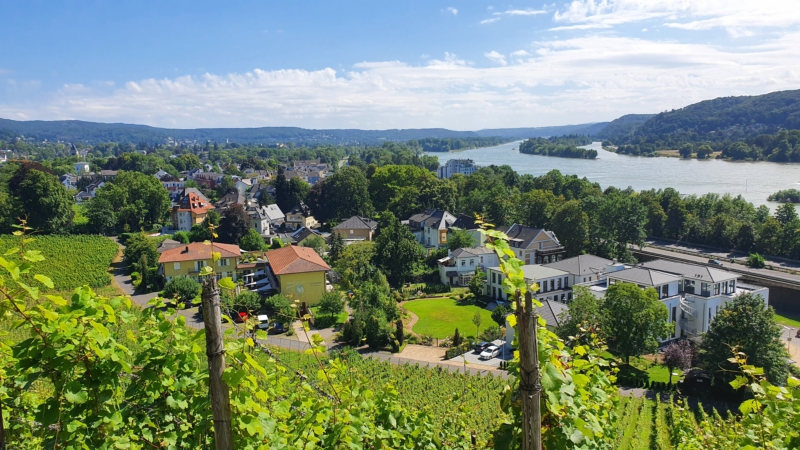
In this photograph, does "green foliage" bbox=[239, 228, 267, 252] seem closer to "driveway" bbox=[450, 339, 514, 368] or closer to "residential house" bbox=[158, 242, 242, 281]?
"residential house" bbox=[158, 242, 242, 281]

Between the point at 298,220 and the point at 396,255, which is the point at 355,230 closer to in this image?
the point at 298,220

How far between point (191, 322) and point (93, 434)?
666 inches

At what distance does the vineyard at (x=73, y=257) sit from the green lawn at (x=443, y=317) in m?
14.9

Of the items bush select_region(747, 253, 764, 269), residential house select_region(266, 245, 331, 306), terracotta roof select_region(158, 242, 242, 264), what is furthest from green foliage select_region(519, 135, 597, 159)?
terracotta roof select_region(158, 242, 242, 264)

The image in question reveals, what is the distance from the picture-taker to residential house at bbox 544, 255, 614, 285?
2323 centimetres

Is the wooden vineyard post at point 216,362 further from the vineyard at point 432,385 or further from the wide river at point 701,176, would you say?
the wide river at point 701,176

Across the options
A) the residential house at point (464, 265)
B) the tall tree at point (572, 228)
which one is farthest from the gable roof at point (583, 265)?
the tall tree at point (572, 228)

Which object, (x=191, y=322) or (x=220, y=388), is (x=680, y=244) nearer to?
(x=191, y=322)

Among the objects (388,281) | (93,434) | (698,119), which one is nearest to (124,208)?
(388,281)

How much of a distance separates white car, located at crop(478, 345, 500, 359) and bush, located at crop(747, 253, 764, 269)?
18241 mm

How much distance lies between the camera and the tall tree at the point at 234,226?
3075cm

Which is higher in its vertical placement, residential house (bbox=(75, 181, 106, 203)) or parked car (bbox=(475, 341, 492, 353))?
residential house (bbox=(75, 181, 106, 203))

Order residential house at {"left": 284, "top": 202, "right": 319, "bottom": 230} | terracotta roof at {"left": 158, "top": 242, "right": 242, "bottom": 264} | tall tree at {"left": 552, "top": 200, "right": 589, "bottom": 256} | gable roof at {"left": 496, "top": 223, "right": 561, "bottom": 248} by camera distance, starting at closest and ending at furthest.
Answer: terracotta roof at {"left": 158, "top": 242, "right": 242, "bottom": 264}
gable roof at {"left": 496, "top": 223, "right": 561, "bottom": 248}
tall tree at {"left": 552, "top": 200, "right": 589, "bottom": 256}
residential house at {"left": 284, "top": 202, "right": 319, "bottom": 230}

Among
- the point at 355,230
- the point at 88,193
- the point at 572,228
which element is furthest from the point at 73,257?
the point at 572,228
